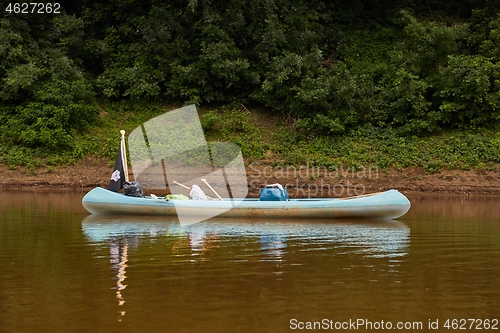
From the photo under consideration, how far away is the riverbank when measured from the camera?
22.2 metres

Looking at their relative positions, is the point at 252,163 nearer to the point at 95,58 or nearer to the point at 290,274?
the point at 95,58

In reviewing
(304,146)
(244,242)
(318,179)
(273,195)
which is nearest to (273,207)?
(273,195)

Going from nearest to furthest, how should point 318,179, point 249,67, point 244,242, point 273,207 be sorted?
point 244,242 < point 273,207 < point 318,179 < point 249,67

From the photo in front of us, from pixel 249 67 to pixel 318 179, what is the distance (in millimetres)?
6138

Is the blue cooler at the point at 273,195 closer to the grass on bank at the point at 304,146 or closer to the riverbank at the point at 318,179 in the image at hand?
the riverbank at the point at 318,179

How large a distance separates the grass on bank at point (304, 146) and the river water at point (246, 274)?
6896 mm

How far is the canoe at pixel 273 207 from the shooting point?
1662cm

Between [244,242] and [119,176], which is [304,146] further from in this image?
[244,242]

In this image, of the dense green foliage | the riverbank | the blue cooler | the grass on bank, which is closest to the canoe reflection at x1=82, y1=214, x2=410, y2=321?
the blue cooler

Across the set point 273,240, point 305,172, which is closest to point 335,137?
point 305,172

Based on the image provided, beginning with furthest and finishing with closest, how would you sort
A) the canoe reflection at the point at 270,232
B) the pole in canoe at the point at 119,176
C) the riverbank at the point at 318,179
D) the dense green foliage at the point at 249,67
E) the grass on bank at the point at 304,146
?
the dense green foliage at the point at 249,67
the grass on bank at the point at 304,146
the riverbank at the point at 318,179
the pole in canoe at the point at 119,176
the canoe reflection at the point at 270,232

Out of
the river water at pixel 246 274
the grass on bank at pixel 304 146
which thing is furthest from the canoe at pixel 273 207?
the grass on bank at pixel 304 146

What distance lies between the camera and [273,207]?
16703 millimetres

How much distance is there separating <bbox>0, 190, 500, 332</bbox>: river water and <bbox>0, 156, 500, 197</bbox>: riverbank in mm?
5326
